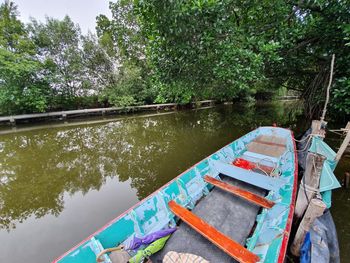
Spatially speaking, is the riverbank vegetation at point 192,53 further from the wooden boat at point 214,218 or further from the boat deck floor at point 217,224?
the boat deck floor at point 217,224

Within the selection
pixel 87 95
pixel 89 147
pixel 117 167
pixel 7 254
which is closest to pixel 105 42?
pixel 87 95

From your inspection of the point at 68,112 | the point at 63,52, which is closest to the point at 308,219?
the point at 68,112

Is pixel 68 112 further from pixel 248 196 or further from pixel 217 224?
pixel 248 196

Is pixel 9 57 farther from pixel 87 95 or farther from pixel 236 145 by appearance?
pixel 236 145

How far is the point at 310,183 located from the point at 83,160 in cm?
520

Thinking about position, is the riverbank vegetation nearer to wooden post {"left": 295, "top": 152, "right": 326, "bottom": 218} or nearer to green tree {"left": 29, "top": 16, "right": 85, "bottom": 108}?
green tree {"left": 29, "top": 16, "right": 85, "bottom": 108}

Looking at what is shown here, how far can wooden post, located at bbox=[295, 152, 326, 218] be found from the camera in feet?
6.28

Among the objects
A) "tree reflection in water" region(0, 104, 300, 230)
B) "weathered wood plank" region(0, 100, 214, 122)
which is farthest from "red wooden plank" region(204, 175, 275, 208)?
"weathered wood plank" region(0, 100, 214, 122)

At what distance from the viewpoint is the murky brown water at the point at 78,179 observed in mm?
2336

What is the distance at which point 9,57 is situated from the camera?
27.8 ft

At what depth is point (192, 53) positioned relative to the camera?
3443 mm

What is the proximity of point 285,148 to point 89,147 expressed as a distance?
5.99m

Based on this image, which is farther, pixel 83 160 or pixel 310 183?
pixel 83 160

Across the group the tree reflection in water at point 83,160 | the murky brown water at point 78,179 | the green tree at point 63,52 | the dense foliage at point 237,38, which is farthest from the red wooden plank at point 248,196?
the green tree at point 63,52
